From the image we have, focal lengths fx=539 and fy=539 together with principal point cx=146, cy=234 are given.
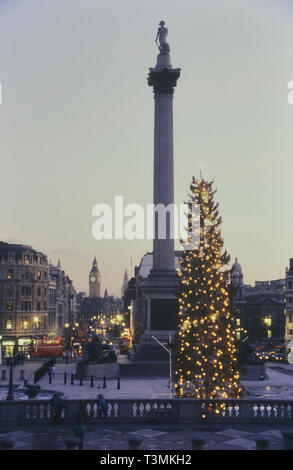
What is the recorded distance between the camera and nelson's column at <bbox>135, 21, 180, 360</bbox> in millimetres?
55062

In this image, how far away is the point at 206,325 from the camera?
25578 mm

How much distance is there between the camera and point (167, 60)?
200 ft

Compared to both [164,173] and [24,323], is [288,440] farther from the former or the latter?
[24,323]

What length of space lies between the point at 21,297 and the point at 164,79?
49651 millimetres

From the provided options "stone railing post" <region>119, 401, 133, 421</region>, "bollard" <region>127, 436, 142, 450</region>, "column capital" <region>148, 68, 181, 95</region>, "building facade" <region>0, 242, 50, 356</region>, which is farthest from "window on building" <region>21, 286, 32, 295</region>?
"bollard" <region>127, 436, 142, 450</region>

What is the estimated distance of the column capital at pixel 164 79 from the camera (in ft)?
193

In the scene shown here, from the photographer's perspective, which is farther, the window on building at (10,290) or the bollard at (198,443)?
the window on building at (10,290)

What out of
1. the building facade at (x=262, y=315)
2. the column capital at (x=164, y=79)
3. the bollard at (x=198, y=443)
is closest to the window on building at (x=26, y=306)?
the column capital at (x=164, y=79)

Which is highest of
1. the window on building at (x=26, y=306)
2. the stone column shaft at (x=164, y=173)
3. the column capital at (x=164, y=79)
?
the column capital at (x=164, y=79)

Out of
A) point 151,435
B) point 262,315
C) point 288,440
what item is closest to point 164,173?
point 151,435

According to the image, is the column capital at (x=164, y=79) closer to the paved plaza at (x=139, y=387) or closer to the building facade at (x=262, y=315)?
the paved plaza at (x=139, y=387)

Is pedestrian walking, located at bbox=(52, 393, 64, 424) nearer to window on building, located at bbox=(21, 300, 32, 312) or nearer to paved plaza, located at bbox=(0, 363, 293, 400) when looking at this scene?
paved plaza, located at bbox=(0, 363, 293, 400)
